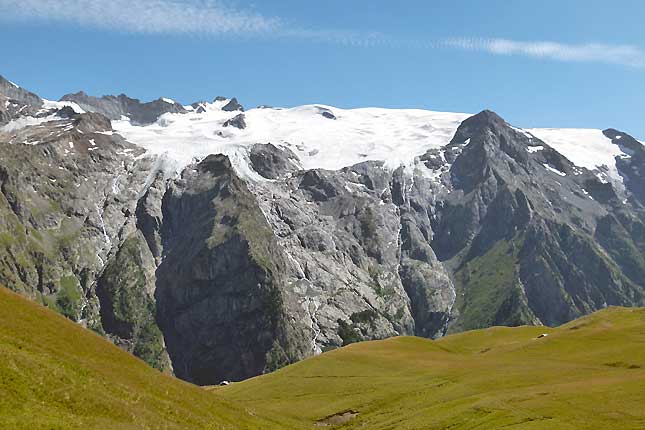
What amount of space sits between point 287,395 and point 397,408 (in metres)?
26.1

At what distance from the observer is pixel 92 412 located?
142ft

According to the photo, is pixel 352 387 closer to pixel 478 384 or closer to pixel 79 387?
pixel 478 384

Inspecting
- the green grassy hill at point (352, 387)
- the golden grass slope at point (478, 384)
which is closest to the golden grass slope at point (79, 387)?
the green grassy hill at point (352, 387)

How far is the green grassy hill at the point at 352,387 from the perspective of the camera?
44469 mm

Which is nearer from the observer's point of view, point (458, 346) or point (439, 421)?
point (439, 421)

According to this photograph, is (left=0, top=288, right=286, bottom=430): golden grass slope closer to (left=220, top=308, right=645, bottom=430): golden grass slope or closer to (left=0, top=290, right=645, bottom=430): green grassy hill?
(left=0, top=290, right=645, bottom=430): green grassy hill

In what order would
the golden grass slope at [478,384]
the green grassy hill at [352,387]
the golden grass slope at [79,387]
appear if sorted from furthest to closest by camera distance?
the golden grass slope at [478,384]
the green grassy hill at [352,387]
the golden grass slope at [79,387]

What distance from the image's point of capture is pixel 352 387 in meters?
104

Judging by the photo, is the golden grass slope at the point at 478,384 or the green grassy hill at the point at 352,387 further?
the golden grass slope at the point at 478,384

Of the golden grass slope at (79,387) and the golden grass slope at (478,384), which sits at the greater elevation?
the golden grass slope at (79,387)

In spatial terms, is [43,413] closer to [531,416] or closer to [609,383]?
[531,416]

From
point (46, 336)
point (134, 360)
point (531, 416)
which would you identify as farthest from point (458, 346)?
point (46, 336)

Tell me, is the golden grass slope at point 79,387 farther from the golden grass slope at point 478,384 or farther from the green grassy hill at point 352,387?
the golden grass slope at point 478,384

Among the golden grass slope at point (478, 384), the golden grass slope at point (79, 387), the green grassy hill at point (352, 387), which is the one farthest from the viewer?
the golden grass slope at point (478, 384)
